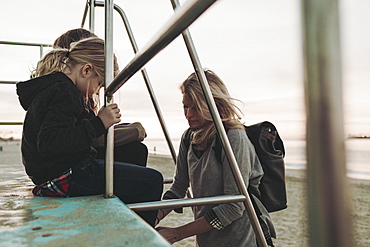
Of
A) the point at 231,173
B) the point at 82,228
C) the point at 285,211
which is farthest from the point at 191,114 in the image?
the point at 285,211

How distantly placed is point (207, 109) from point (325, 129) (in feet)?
4.16

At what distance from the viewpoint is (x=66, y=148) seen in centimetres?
88

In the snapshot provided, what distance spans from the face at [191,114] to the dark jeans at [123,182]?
1.50 feet

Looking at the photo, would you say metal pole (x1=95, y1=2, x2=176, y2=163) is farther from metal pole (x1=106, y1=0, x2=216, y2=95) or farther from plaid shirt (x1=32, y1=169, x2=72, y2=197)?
metal pole (x1=106, y1=0, x2=216, y2=95)

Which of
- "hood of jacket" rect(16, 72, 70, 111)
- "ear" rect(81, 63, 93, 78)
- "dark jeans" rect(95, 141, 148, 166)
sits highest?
"ear" rect(81, 63, 93, 78)

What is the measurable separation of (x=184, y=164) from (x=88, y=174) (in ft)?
2.18

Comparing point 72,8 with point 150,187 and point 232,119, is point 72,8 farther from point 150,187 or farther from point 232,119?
point 150,187

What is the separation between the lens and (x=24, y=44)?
2.17m

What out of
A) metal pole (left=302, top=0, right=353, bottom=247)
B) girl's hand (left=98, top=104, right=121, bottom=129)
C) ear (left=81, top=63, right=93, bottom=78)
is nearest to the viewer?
metal pole (left=302, top=0, right=353, bottom=247)

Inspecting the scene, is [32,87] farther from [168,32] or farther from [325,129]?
[325,129]

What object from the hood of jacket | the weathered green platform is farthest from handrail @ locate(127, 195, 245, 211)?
the hood of jacket

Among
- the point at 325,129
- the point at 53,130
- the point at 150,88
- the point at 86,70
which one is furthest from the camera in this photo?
the point at 150,88

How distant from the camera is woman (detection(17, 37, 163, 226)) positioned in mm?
867

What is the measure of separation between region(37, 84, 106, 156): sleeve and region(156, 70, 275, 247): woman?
49 cm
